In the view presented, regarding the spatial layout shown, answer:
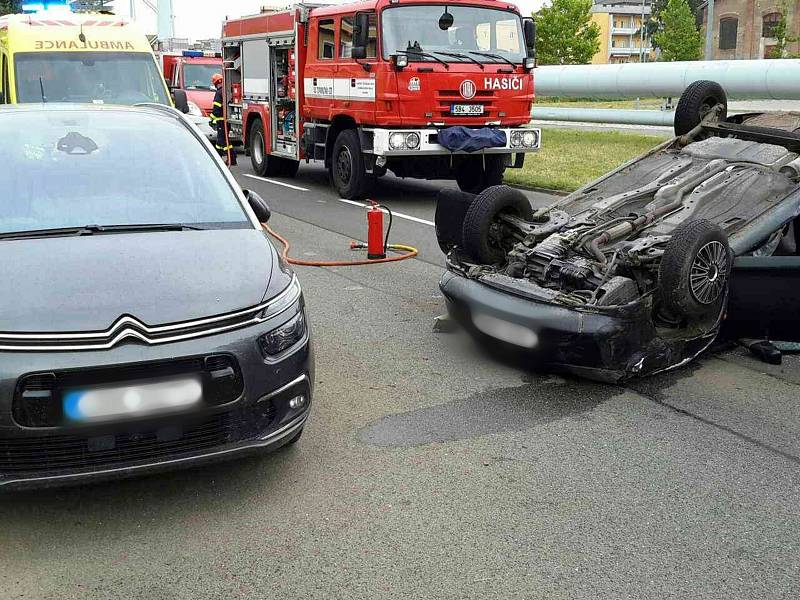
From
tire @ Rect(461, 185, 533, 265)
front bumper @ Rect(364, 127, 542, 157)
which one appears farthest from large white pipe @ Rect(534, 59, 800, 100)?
tire @ Rect(461, 185, 533, 265)

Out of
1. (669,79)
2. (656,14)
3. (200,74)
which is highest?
(656,14)

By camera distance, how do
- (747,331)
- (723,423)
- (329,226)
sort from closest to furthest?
(723,423) → (747,331) → (329,226)

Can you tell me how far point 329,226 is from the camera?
11062 mm

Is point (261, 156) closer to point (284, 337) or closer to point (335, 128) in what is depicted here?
point (335, 128)

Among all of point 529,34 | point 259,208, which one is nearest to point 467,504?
point 259,208

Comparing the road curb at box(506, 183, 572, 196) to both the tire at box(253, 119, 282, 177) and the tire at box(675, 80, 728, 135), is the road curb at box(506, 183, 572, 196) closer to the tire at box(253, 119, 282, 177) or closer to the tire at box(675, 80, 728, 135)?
the tire at box(253, 119, 282, 177)

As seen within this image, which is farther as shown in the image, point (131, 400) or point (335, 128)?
point (335, 128)

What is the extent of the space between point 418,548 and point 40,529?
1494 mm

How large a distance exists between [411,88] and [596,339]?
307 inches

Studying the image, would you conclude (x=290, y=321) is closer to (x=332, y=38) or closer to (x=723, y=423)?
(x=723, y=423)

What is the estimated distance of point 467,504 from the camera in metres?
3.80

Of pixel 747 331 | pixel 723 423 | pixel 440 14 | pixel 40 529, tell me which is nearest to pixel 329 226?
pixel 440 14

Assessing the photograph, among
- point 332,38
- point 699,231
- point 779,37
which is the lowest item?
point 699,231

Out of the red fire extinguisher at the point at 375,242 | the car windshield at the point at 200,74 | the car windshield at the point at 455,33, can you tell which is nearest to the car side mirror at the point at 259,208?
the red fire extinguisher at the point at 375,242
